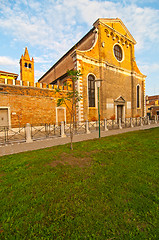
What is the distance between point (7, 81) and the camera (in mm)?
11188

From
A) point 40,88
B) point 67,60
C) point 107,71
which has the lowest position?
point 40,88

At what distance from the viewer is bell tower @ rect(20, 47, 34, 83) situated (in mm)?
32844

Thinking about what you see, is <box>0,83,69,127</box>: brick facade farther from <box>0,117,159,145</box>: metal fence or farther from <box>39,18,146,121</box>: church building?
<box>39,18,146,121</box>: church building

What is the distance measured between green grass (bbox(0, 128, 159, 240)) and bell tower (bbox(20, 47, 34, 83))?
35930mm

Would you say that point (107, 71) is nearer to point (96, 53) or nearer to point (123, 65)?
point (96, 53)

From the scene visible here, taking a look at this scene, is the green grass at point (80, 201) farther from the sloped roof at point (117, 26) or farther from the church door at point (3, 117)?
the sloped roof at point (117, 26)

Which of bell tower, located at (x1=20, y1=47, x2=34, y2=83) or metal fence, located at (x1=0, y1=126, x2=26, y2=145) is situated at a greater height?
bell tower, located at (x1=20, y1=47, x2=34, y2=83)

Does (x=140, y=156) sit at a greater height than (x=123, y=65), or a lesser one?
lesser

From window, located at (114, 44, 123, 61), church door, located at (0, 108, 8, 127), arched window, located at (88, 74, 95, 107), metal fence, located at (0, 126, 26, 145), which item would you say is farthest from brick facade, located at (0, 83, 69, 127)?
window, located at (114, 44, 123, 61)

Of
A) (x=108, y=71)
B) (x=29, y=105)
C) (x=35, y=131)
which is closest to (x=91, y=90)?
(x=108, y=71)

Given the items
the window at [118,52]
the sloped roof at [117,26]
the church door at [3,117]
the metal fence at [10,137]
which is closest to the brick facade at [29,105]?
the church door at [3,117]

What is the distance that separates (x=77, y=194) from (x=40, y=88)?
12.8 metres

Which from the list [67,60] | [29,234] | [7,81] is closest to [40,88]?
[7,81]

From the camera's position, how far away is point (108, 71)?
17219 mm
